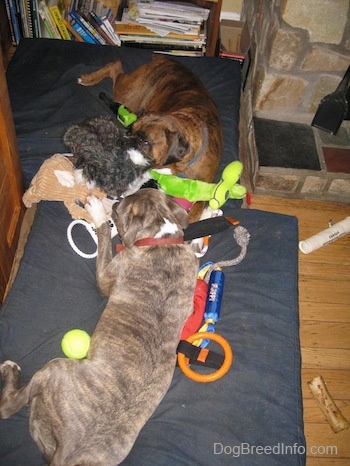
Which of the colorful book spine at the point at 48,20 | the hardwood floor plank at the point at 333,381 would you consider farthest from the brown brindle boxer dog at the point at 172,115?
the hardwood floor plank at the point at 333,381

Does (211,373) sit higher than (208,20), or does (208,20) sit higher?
(208,20)

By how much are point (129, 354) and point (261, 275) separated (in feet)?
3.35

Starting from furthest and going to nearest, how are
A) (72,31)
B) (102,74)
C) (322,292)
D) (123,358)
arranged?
(72,31) < (102,74) < (322,292) < (123,358)

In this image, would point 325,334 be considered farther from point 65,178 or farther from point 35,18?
point 35,18

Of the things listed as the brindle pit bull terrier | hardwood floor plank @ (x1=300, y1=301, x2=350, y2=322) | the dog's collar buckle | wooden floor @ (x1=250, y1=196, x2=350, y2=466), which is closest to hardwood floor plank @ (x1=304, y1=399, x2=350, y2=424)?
wooden floor @ (x1=250, y1=196, x2=350, y2=466)

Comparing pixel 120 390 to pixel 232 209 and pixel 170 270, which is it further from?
pixel 232 209

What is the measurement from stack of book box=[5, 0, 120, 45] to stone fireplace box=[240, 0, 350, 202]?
137 cm

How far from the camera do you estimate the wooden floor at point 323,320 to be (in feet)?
7.57

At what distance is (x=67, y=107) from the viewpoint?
319 centimetres

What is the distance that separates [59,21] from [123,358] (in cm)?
333

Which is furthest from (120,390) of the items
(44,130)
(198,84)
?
(198,84)

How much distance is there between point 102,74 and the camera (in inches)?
131

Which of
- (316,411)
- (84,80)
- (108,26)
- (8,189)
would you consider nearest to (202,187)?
(8,189)

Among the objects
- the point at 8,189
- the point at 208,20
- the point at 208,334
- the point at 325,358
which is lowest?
the point at 325,358
